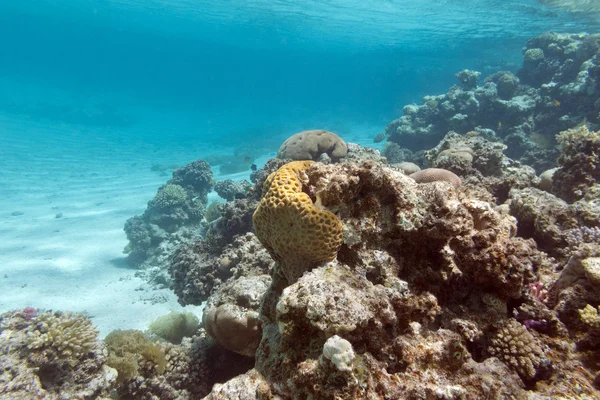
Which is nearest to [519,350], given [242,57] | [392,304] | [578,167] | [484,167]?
[392,304]

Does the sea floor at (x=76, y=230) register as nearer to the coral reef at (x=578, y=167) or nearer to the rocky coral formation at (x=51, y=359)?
the rocky coral formation at (x=51, y=359)

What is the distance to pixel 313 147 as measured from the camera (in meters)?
8.81

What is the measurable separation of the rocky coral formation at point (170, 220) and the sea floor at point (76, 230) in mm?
984

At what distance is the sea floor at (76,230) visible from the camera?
970 centimetres

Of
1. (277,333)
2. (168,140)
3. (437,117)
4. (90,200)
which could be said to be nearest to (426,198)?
(277,333)

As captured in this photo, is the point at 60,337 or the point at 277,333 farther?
the point at 60,337

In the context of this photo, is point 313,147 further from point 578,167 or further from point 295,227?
point 295,227

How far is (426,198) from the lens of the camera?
3104mm

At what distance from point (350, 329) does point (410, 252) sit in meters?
1.17

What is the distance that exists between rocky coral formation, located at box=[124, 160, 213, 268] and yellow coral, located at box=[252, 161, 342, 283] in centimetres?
978

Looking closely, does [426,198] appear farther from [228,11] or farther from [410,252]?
[228,11]

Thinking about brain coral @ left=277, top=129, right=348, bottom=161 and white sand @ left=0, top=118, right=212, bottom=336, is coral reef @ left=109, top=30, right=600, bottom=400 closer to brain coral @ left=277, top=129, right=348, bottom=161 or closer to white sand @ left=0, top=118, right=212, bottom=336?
brain coral @ left=277, top=129, right=348, bottom=161

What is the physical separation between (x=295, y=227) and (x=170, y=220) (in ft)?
44.4

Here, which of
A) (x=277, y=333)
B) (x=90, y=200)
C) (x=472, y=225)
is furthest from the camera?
(x=90, y=200)
